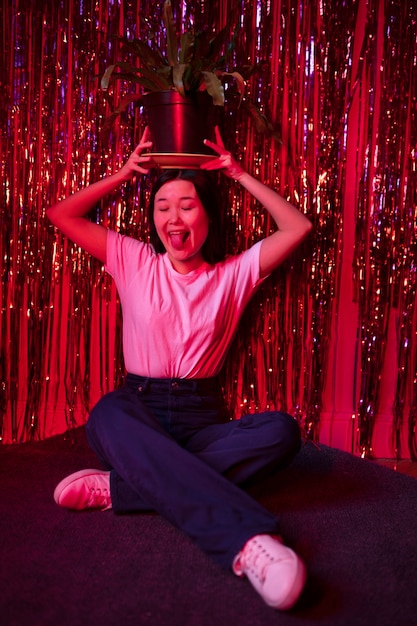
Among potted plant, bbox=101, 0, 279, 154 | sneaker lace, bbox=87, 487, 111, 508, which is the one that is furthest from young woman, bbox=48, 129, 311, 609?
potted plant, bbox=101, 0, 279, 154

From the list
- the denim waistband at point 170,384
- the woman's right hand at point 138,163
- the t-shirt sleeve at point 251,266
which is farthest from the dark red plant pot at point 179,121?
the denim waistband at point 170,384

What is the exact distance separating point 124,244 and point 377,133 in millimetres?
1202

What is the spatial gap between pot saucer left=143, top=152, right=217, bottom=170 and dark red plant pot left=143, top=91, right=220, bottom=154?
28 millimetres

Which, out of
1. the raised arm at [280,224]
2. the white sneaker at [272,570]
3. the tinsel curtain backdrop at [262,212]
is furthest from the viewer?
the tinsel curtain backdrop at [262,212]

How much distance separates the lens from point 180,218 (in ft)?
8.16

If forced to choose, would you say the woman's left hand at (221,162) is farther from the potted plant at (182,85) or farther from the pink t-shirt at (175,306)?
the pink t-shirt at (175,306)

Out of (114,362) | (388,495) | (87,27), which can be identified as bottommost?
(388,495)

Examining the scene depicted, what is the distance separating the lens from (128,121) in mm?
2871

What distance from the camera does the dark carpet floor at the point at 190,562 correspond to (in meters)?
1.54

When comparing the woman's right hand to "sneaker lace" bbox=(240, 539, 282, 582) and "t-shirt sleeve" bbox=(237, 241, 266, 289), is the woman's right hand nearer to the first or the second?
"t-shirt sleeve" bbox=(237, 241, 266, 289)

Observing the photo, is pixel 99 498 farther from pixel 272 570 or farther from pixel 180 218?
pixel 180 218

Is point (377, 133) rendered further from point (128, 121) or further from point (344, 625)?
point (344, 625)

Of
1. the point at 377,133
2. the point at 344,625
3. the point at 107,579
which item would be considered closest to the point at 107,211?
the point at 377,133

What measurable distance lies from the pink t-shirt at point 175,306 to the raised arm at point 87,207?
0.05m
